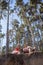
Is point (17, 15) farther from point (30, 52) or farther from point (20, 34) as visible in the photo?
point (30, 52)

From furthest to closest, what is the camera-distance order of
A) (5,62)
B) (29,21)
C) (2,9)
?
(29,21)
(2,9)
(5,62)

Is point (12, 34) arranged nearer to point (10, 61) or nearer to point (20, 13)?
point (20, 13)

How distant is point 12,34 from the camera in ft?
89.7

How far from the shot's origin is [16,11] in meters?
21.9

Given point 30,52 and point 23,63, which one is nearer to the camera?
point 23,63

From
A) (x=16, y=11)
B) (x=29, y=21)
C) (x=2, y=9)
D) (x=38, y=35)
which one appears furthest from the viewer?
(x=38, y=35)

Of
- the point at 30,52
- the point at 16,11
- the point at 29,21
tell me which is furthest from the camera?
the point at 29,21

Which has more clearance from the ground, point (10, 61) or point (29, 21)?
point (29, 21)

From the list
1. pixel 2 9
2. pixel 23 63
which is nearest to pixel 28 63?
pixel 23 63

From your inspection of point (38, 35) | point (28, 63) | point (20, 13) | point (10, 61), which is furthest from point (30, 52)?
point (38, 35)

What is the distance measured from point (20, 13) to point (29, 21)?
1739 mm

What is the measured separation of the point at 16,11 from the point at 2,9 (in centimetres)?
208

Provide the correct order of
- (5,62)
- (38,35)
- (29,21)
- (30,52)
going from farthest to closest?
(38,35)
(29,21)
(30,52)
(5,62)

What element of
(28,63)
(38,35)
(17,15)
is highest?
(17,15)
